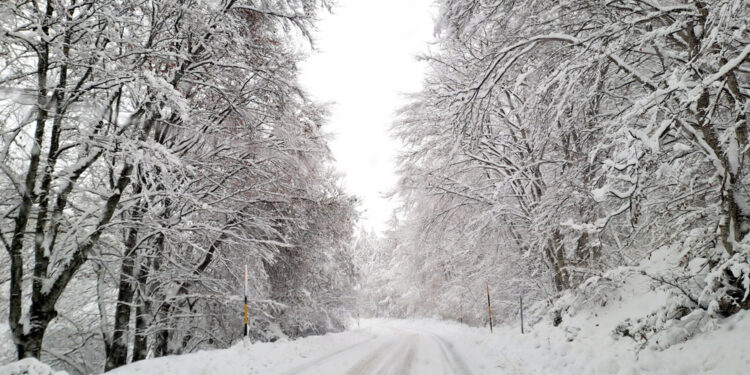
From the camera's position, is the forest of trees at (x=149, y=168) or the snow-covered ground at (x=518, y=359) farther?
the forest of trees at (x=149, y=168)

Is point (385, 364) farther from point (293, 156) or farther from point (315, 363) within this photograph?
point (293, 156)

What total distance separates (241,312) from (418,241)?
622 cm

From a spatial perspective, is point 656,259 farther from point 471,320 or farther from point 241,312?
point 471,320

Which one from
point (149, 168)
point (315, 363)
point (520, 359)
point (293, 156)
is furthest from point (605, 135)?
point (315, 363)

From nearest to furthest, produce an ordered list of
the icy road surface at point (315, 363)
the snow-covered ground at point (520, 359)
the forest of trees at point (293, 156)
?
the snow-covered ground at point (520, 359)
the forest of trees at point (293, 156)
the icy road surface at point (315, 363)

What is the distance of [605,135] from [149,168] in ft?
19.7

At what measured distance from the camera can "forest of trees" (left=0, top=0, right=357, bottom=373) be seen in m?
4.88

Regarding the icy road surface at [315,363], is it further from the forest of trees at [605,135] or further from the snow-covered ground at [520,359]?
the forest of trees at [605,135]

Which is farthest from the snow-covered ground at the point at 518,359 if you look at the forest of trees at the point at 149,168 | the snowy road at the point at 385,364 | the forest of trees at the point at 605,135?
the forest of trees at the point at 149,168

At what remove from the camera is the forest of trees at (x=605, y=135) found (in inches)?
153

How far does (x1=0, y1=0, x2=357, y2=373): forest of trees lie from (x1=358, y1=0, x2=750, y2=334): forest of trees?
332 centimetres

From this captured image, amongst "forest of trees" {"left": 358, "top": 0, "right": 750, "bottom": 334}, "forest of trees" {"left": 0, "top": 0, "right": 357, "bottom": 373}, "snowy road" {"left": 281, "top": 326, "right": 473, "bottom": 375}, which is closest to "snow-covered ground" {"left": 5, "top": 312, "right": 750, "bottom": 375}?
"snowy road" {"left": 281, "top": 326, "right": 473, "bottom": 375}

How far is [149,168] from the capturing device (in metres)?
4.63

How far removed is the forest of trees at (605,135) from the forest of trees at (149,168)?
3.32 meters
